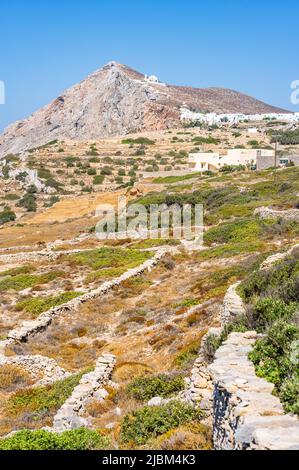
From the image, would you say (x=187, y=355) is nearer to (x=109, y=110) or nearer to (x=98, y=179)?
(x=98, y=179)

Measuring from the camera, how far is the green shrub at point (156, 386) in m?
9.76

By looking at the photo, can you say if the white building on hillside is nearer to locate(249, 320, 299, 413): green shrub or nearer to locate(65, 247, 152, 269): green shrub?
locate(65, 247, 152, 269): green shrub

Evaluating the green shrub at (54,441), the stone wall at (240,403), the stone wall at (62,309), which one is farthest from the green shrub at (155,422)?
the stone wall at (62,309)

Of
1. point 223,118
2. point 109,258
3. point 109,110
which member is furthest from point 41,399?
point 109,110

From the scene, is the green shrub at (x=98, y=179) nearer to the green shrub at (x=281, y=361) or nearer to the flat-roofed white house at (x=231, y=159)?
the flat-roofed white house at (x=231, y=159)

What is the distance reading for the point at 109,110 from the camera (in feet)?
565

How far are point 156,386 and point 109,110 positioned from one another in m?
169

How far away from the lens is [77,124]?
17812 centimetres

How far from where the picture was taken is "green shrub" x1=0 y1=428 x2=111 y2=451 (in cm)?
731

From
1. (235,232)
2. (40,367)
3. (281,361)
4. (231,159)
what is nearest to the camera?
(281,361)

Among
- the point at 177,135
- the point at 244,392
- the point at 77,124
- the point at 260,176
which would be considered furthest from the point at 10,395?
the point at 77,124

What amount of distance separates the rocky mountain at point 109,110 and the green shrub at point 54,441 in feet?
472

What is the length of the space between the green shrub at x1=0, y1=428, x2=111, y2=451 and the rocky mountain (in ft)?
472

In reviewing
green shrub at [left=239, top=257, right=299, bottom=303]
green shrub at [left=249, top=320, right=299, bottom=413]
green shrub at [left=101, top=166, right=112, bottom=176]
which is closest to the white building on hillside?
green shrub at [left=101, top=166, right=112, bottom=176]
